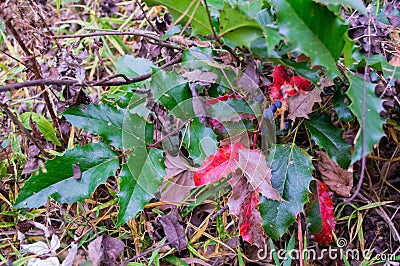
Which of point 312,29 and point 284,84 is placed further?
point 284,84

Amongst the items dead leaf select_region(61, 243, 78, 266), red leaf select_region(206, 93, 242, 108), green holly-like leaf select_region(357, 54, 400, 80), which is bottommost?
dead leaf select_region(61, 243, 78, 266)

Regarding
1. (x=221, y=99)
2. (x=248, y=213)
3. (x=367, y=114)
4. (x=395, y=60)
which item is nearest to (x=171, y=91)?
(x=221, y=99)

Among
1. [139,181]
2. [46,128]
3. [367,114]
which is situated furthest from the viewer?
[46,128]

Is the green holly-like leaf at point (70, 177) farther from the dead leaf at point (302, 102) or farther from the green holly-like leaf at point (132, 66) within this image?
the dead leaf at point (302, 102)

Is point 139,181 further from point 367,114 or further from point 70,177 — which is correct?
point 367,114

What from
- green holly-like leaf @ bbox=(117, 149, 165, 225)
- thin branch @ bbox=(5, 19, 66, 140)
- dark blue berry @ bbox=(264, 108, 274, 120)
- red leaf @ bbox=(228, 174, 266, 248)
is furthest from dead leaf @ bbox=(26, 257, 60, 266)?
dark blue berry @ bbox=(264, 108, 274, 120)

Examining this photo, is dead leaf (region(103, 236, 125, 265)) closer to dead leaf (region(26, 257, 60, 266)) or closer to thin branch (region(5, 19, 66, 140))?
dead leaf (region(26, 257, 60, 266))
